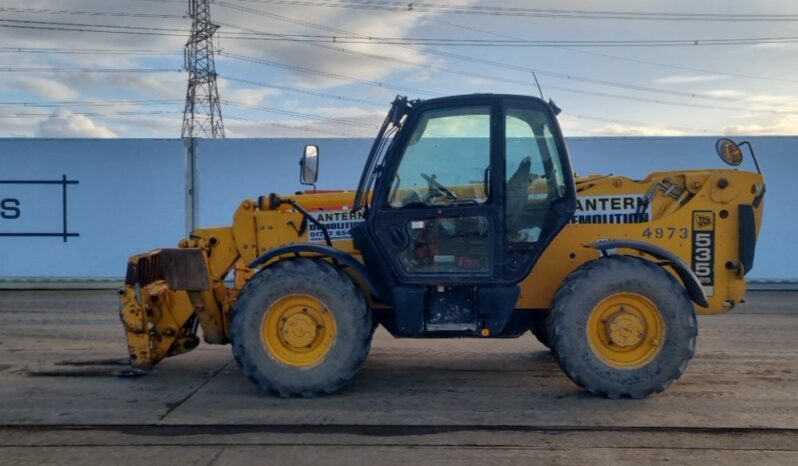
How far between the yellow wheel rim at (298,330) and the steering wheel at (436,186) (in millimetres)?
1265

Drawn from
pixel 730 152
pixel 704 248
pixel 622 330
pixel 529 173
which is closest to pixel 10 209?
pixel 529 173

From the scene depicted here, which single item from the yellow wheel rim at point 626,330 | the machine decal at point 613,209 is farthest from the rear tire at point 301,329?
the machine decal at point 613,209

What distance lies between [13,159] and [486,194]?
36.7ft

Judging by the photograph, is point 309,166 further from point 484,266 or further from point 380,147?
point 484,266

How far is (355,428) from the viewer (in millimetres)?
5332

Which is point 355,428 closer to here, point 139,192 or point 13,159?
point 139,192

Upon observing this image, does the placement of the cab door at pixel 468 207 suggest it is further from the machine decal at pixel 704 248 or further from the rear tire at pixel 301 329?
the machine decal at pixel 704 248

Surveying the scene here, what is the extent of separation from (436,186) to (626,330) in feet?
6.04

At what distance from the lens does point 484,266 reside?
6098 millimetres

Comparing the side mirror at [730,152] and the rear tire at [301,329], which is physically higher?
the side mirror at [730,152]

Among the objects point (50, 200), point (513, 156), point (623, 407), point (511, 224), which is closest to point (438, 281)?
point (511, 224)

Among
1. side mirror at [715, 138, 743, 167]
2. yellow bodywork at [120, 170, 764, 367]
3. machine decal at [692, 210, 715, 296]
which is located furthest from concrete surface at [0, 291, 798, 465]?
side mirror at [715, 138, 743, 167]

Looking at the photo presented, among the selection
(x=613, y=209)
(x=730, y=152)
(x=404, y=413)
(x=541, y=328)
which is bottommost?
(x=404, y=413)

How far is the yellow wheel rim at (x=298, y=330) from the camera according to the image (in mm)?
6031
